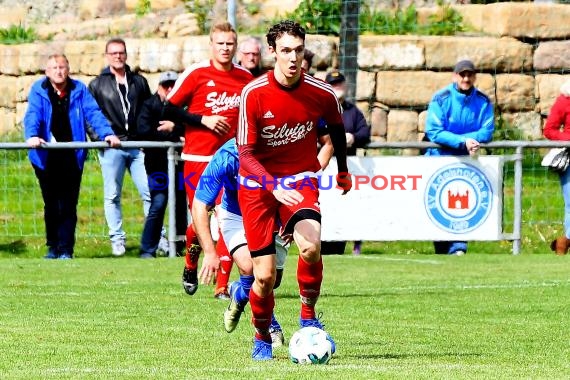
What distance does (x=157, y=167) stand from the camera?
1706 centimetres

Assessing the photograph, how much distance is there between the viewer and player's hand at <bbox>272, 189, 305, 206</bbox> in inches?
334

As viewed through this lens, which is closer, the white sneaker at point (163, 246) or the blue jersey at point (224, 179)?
the blue jersey at point (224, 179)

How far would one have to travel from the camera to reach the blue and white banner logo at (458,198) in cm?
1680

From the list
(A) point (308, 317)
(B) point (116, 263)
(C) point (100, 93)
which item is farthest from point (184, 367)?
(C) point (100, 93)

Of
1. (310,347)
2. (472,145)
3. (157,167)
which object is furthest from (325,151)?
(157,167)

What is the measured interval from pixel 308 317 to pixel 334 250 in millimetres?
8425

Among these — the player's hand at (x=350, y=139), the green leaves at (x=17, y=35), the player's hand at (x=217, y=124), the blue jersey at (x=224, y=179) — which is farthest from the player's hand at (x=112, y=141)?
the green leaves at (x=17, y=35)

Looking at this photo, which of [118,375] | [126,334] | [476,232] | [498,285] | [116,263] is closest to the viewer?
[118,375]

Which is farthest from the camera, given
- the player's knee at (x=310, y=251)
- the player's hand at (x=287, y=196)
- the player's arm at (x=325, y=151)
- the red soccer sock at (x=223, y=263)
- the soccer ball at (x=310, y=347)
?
the red soccer sock at (x=223, y=263)

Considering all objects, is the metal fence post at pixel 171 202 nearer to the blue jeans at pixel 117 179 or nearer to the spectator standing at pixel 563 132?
the blue jeans at pixel 117 179

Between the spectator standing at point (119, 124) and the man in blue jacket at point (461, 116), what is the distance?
126 inches

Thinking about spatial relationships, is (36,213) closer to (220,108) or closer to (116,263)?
(116,263)

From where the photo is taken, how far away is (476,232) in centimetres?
1703

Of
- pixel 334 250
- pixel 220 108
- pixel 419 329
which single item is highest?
pixel 220 108
